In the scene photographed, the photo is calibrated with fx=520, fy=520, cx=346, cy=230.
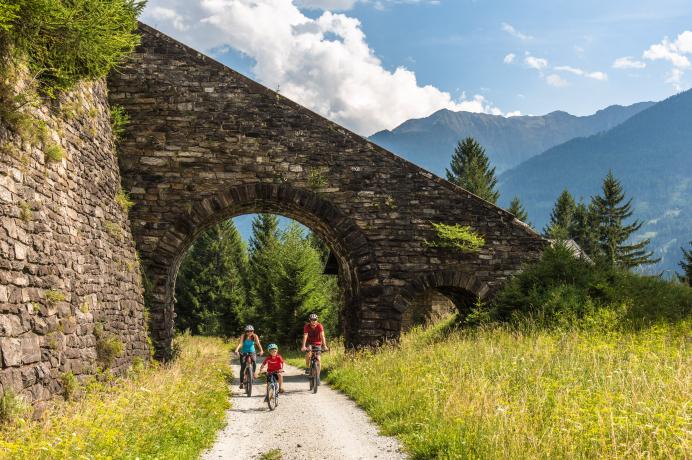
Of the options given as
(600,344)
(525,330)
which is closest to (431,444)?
(600,344)

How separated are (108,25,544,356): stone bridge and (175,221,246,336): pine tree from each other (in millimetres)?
27406

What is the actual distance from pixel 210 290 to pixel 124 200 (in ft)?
99.8

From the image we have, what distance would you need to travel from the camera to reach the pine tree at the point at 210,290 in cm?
4125

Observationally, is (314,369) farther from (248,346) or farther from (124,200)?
(124,200)

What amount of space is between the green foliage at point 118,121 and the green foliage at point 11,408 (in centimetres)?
856

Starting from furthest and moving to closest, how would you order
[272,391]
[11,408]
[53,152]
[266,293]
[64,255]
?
[266,293] < [272,391] < [64,255] < [53,152] < [11,408]

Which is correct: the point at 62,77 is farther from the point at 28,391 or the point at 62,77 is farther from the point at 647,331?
the point at 647,331

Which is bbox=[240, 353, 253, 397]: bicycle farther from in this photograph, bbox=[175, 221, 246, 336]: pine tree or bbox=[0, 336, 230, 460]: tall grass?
bbox=[175, 221, 246, 336]: pine tree

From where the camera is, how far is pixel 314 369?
11680 millimetres

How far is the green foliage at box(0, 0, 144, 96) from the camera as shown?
7.51 metres

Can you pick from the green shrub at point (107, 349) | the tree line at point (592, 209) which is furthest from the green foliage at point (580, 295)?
the tree line at point (592, 209)

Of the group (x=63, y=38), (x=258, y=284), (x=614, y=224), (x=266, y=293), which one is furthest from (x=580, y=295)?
(x=614, y=224)

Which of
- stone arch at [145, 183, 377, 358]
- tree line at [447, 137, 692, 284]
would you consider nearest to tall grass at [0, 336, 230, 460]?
stone arch at [145, 183, 377, 358]

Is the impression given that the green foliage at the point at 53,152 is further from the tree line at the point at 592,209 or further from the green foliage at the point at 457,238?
the tree line at the point at 592,209
